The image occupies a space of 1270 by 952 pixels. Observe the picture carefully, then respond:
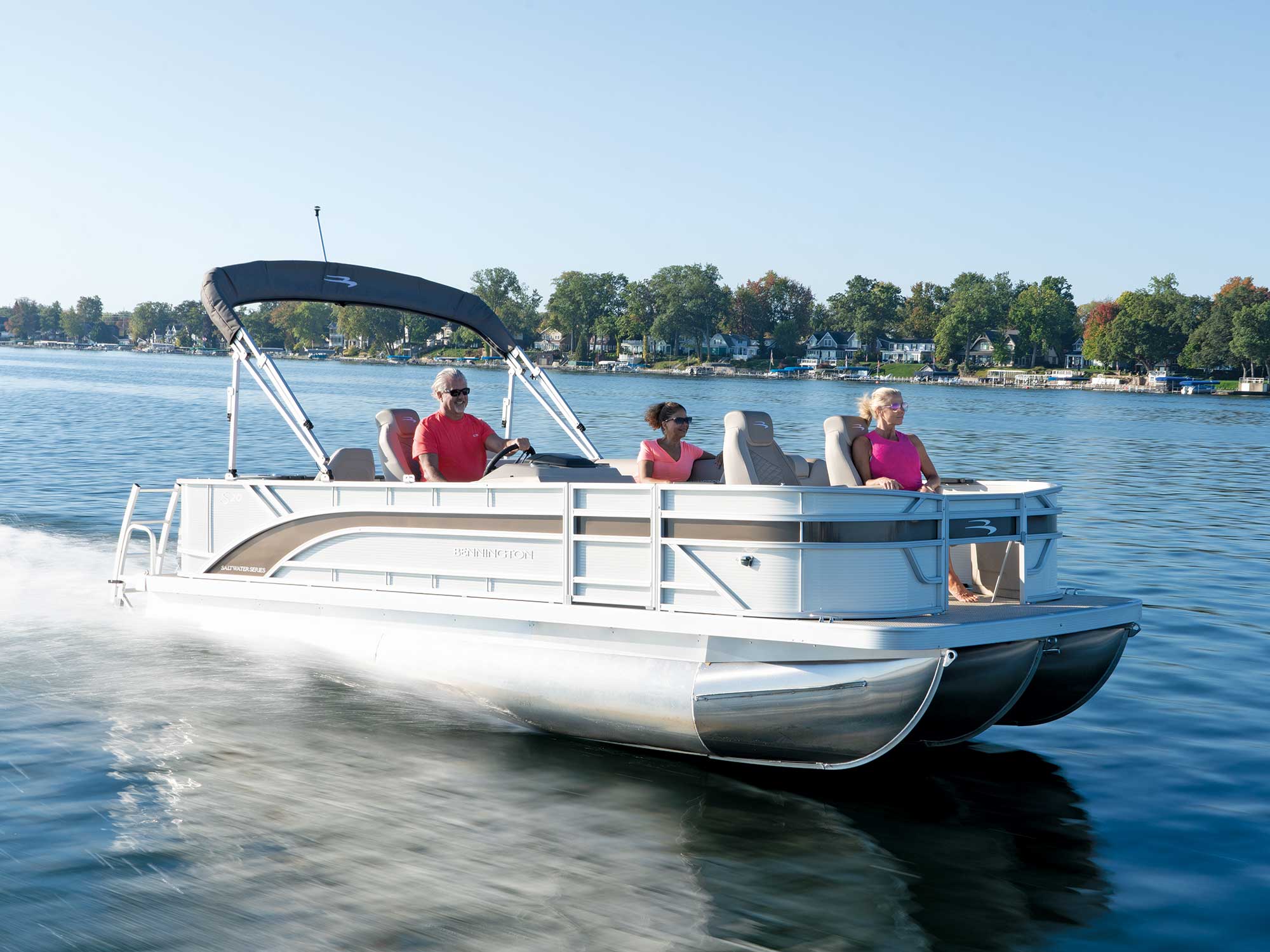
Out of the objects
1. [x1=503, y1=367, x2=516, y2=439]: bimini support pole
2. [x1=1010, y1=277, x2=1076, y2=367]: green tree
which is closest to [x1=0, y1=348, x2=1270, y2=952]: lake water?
[x1=503, y1=367, x2=516, y2=439]: bimini support pole

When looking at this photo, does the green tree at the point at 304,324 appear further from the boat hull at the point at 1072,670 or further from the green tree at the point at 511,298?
the boat hull at the point at 1072,670

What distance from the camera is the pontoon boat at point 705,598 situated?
5.62 meters

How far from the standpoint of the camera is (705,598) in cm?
589

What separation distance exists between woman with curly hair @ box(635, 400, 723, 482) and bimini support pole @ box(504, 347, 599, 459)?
189cm

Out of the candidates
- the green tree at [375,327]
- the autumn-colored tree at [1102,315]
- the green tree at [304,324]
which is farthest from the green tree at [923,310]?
the green tree at [304,324]

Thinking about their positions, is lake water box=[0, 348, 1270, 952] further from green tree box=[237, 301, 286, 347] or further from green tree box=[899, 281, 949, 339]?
green tree box=[237, 301, 286, 347]

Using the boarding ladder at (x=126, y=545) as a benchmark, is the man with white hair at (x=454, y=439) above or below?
above

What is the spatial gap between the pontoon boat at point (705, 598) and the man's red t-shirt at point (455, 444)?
0.26 metres

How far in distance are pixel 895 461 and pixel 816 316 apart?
170208mm

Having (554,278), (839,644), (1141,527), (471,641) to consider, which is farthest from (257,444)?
(554,278)

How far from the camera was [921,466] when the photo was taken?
6.88 meters

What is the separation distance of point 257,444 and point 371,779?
2242cm

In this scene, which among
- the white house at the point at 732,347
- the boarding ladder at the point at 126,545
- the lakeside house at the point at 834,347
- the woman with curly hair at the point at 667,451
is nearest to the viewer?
the woman with curly hair at the point at 667,451

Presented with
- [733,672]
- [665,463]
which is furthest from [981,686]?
[665,463]
